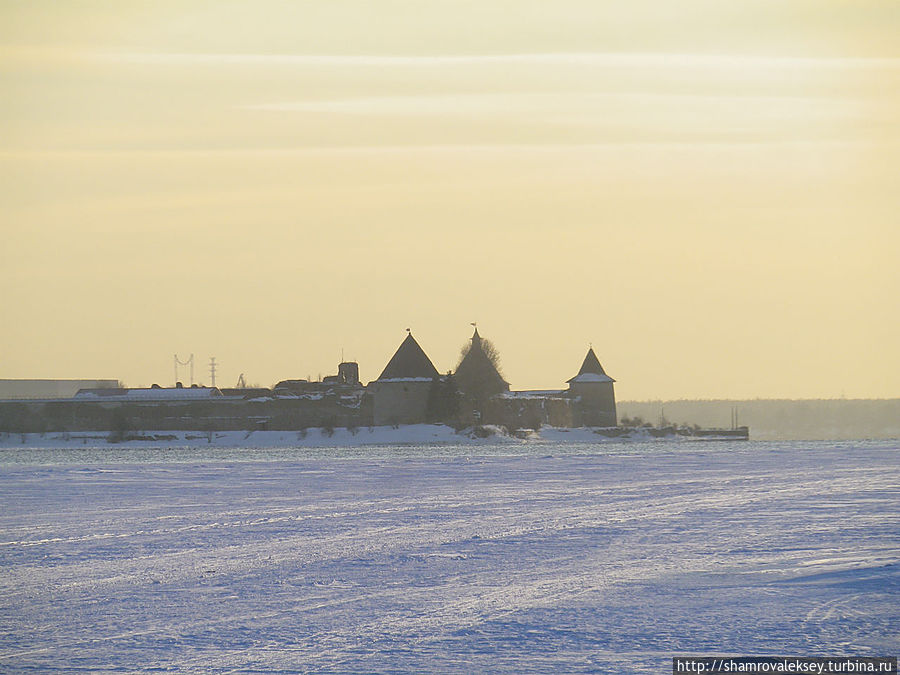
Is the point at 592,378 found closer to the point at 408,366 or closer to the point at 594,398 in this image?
the point at 594,398

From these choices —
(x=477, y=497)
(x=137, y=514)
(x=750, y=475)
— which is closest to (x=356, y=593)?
(x=137, y=514)

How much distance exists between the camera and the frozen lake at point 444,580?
675 cm

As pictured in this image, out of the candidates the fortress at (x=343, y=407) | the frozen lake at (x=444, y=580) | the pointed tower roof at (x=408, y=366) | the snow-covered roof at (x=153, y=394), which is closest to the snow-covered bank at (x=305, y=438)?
the fortress at (x=343, y=407)

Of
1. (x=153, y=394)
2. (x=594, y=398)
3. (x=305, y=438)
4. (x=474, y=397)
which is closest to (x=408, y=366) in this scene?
(x=474, y=397)

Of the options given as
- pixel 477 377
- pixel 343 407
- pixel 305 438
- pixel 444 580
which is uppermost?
pixel 477 377

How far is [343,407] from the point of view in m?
63.5

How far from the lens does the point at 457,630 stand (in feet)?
23.7

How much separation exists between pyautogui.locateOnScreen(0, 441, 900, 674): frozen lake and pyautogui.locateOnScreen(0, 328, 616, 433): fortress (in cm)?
4335

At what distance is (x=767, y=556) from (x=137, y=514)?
24.8 feet

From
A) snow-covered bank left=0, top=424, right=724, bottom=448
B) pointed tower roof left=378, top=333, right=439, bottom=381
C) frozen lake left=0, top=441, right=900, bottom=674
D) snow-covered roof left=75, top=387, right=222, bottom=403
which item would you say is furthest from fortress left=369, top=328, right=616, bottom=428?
frozen lake left=0, top=441, right=900, bottom=674

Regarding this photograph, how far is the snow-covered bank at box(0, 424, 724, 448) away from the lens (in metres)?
55.5

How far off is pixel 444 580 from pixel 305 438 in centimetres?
4981

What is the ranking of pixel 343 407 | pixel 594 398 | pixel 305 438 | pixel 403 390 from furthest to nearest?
pixel 594 398
pixel 343 407
pixel 403 390
pixel 305 438

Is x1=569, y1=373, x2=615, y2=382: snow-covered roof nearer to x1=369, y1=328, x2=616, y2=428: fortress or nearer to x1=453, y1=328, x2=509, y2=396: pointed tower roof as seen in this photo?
x1=369, y1=328, x2=616, y2=428: fortress
